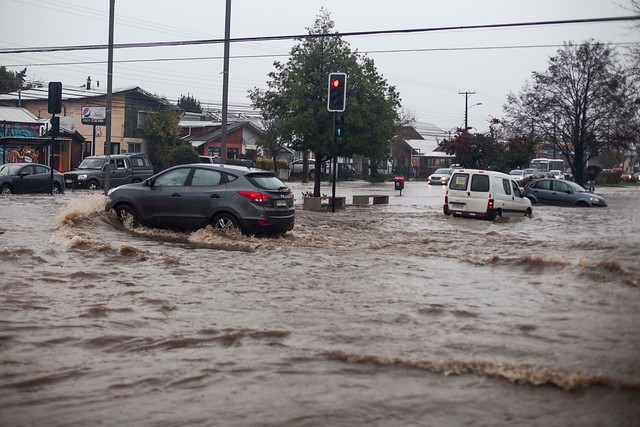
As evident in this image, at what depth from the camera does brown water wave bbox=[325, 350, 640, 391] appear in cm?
598

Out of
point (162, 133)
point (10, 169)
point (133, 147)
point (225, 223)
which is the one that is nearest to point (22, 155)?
point (10, 169)

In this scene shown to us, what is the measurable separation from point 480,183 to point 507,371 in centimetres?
1720

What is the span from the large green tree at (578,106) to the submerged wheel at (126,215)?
123ft

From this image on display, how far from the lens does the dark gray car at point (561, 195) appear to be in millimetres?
31422

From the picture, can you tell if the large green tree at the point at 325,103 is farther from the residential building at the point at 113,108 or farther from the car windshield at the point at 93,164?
the residential building at the point at 113,108

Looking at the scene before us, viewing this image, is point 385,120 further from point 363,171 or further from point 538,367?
point 363,171

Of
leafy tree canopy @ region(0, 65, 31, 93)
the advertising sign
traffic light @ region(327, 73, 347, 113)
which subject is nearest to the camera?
traffic light @ region(327, 73, 347, 113)

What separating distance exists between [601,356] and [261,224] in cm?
859

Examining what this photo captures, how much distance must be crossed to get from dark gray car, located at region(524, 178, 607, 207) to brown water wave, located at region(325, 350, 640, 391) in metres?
26.6

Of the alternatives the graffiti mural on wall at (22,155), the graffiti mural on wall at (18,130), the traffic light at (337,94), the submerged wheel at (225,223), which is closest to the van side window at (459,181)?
the traffic light at (337,94)

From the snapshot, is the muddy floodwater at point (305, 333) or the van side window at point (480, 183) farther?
the van side window at point (480, 183)

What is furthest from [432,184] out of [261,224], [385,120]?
[261,224]

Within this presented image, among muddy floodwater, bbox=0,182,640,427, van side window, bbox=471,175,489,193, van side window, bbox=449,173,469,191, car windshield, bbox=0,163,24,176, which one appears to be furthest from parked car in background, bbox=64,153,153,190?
muddy floodwater, bbox=0,182,640,427

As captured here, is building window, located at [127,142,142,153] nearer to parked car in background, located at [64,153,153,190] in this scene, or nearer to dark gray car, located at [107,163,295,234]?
parked car in background, located at [64,153,153,190]
